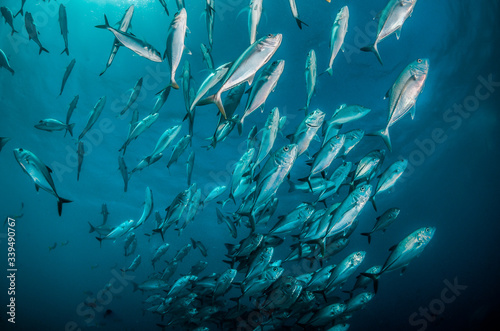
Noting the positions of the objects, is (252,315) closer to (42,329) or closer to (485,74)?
(485,74)

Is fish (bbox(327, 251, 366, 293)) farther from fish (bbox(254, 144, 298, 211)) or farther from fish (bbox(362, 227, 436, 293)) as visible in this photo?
fish (bbox(254, 144, 298, 211))

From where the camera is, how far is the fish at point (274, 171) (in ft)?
8.71

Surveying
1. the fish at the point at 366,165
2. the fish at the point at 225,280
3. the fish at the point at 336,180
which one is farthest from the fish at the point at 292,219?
the fish at the point at 225,280

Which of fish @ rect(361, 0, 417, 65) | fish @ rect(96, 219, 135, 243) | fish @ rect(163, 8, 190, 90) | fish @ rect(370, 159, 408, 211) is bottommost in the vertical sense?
fish @ rect(370, 159, 408, 211)

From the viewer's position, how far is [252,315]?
587 centimetres

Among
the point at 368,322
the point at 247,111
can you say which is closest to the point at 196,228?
the point at 368,322

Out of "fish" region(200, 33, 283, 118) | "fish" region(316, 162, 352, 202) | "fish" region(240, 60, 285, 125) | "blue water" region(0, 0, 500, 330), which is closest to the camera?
"fish" region(200, 33, 283, 118)

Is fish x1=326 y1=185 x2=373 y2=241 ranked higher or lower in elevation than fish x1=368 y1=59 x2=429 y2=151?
lower

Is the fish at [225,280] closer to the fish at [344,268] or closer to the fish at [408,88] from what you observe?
the fish at [344,268]

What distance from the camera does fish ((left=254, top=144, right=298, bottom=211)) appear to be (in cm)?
266

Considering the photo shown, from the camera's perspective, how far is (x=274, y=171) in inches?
105

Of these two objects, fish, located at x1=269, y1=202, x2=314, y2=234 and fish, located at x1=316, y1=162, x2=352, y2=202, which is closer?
fish, located at x1=269, y1=202, x2=314, y2=234

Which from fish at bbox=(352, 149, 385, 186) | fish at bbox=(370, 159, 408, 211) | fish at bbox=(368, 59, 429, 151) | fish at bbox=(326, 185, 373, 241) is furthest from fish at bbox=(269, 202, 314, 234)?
fish at bbox=(368, 59, 429, 151)

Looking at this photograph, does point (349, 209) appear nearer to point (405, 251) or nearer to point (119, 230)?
point (405, 251)
